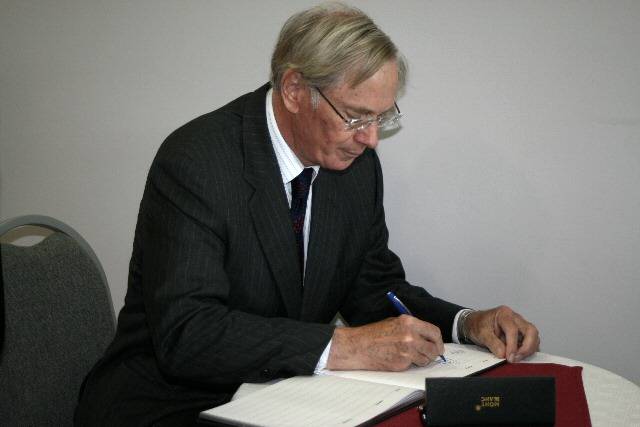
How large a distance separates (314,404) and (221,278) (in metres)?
0.47

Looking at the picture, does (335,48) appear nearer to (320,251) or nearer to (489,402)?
(320,251)

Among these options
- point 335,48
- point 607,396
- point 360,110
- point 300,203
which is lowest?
point 607,396

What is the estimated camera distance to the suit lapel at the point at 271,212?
192 centimetres

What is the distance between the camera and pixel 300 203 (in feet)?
6.77

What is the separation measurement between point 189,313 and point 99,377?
0.40 metres

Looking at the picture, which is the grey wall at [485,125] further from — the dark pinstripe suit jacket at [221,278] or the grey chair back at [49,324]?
the grey chair back at [49,324]

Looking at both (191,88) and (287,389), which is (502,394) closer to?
(287,389)

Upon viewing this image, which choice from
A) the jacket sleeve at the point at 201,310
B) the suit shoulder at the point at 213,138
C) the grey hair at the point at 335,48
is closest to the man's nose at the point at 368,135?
the grey hair at the point at 335,48

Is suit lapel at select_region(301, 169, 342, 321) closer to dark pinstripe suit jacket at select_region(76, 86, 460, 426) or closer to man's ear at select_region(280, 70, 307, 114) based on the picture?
dark pinstripe suit jacket at select_region(76, 86, 460, 426)

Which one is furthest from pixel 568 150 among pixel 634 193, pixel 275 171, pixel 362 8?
pixel 275 171

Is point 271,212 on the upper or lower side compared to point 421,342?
upper

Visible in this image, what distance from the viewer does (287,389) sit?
150 centimetres

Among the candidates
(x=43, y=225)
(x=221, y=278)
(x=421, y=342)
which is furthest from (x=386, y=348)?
(x=43, y=225)

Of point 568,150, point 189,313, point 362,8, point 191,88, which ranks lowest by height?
point 189,313
